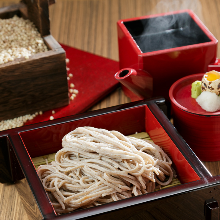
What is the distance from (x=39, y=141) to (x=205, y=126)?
65cm

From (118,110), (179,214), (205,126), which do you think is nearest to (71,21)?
(118,110)

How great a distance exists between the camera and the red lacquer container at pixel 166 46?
1.69 metres

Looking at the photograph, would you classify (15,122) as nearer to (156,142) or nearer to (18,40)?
(18,40)

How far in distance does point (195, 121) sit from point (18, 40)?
98 centimetres

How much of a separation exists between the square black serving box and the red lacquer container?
207 mm

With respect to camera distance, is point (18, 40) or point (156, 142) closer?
point (156, 142)

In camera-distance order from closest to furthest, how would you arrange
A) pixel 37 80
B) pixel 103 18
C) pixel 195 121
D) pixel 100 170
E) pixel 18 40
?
pixel 100 170 < pixel 195 121 < pixel 37 80 < pixel 18 40 < pixel 103 18

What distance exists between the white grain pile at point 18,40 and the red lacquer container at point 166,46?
1.38ft

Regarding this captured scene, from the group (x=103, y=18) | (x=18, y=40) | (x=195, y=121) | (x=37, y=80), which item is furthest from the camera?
(x=103, y=18)

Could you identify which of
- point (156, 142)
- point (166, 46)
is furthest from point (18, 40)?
point (156, 142)

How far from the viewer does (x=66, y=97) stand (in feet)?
→ 6.38

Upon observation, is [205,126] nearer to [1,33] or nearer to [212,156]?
[212,156]

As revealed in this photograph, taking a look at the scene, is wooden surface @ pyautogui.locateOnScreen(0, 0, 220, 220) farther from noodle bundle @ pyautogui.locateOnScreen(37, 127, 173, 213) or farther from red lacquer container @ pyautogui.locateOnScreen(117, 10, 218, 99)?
noodle bundle @ pyautogui.locateOnScreen(37, 127, 173, 213)

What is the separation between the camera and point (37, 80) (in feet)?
5.98
